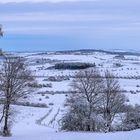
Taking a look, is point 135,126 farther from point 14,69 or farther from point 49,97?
point 49,97

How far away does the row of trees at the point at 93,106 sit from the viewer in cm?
5562

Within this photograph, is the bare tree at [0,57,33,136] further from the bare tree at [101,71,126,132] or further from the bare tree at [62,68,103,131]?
the bare tree at [101,71,126,132]

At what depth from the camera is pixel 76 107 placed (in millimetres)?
56875

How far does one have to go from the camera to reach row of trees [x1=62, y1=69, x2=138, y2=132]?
182 ft

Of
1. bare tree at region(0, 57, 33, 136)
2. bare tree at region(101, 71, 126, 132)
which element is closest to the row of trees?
bare tree at region(101, 71, 126, 132)

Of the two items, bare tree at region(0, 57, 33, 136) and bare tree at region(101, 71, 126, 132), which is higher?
bare tree at region(0, 57, 33, 136)

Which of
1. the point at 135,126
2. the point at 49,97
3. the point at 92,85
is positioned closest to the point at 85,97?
the point at 92,85

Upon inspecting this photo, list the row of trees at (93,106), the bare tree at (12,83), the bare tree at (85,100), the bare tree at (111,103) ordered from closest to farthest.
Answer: the bare tree at (12,83) → the row of trees at (93,106) → the bare tree at (85,100) → the bare tree at (111,103)

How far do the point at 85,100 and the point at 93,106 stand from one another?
1.23 metres

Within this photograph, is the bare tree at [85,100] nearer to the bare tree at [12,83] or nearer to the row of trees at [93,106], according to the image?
the row of trees at [93,106]

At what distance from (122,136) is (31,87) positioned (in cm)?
1905

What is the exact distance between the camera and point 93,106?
59.8 meters

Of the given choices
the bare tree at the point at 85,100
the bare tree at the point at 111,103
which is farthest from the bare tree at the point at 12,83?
the bare tree at the point at 111,103

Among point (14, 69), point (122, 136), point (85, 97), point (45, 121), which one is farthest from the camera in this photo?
point (45, 121)
